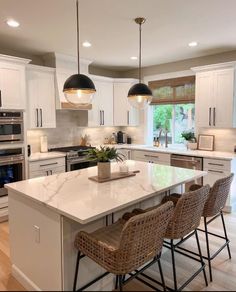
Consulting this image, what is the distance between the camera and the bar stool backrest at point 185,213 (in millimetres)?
2088

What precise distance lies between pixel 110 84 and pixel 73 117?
3.86 ft

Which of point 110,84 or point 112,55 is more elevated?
point 112,55

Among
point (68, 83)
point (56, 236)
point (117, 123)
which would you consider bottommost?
point (56, 236)

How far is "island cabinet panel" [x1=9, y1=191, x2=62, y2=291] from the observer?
1941 mm

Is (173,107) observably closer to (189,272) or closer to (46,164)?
(46,164)

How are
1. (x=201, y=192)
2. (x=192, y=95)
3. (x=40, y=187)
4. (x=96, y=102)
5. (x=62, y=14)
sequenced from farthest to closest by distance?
1. (x=96, y=102)
2. (x=192, y=95)
3. (x=62, y=14)
4. (x=40, y=187)
5. (x=201, y=192)

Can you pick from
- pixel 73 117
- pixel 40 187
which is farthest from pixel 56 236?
pixel 73 117

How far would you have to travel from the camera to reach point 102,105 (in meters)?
5.62

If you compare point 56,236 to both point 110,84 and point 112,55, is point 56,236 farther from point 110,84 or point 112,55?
point 110,84

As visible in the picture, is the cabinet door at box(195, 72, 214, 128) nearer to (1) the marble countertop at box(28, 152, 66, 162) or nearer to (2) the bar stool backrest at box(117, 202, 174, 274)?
(1) the marble countertop at box(28, 152, 66, 162)

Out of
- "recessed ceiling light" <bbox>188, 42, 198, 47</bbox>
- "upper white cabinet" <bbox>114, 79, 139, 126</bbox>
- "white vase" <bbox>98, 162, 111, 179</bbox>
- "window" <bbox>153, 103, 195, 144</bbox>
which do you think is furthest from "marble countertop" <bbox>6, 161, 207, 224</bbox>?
"upper white cabinet" <bbox>114, 79, 139, 126</bbox>

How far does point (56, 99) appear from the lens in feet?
15.4

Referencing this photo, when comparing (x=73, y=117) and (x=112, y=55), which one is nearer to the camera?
(x=112, y=55)

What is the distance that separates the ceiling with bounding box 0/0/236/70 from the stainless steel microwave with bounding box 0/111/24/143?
1167 millimetres
